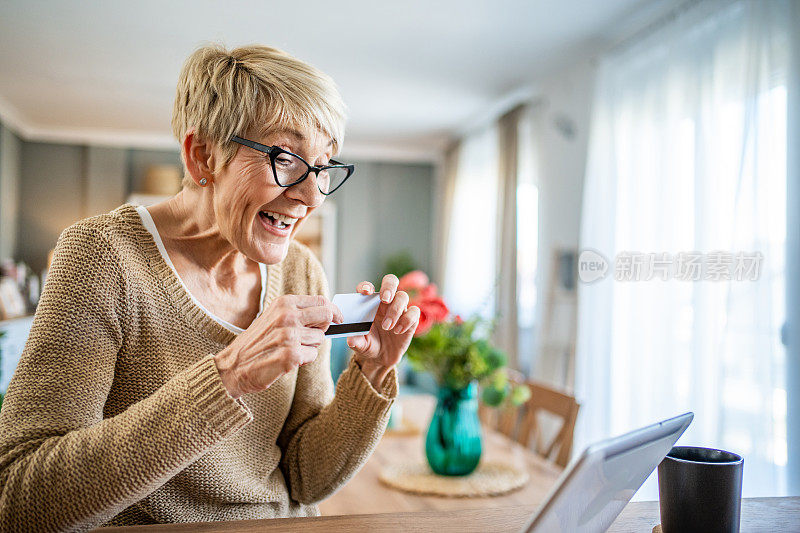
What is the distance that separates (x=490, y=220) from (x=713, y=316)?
289 cm

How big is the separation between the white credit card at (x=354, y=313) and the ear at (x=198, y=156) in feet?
0.93

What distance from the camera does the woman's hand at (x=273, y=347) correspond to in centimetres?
79

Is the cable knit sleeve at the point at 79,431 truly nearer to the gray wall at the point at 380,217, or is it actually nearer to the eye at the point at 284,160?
the eye at the point at 284,160

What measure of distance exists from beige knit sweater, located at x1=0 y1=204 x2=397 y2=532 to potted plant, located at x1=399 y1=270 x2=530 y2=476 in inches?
29.1

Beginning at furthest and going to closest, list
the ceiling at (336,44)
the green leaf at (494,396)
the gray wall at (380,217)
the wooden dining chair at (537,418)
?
the gray wall at (380,217) → the ceiling at (336,44) → the wooden dining chair at (537,418) → the green leaf at (494,396)

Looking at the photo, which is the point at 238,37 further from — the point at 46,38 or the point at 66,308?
the point at 66,308

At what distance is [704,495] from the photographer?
2.26 ft

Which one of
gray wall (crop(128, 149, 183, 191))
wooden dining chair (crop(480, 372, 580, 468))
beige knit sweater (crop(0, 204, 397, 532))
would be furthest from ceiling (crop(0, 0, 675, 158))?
beige knit sweater (crop(0, 204, 397, 532))

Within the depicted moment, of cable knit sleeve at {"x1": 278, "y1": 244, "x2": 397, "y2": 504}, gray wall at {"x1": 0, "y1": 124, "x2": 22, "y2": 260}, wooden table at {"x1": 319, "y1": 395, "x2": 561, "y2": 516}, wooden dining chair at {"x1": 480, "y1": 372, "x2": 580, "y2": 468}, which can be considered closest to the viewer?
cable knit sleeve at {"x1": 278, "y1": 244, "x2": 397, "y2": 504}

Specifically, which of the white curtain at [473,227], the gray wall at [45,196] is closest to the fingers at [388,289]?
the white curtain at [473,227]

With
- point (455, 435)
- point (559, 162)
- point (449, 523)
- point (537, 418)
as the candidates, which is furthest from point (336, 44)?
point (449, 523)

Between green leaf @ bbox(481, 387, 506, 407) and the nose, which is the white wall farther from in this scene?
the nose

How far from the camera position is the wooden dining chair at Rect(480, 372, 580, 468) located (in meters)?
2.14

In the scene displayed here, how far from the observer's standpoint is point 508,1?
10.5 ft
